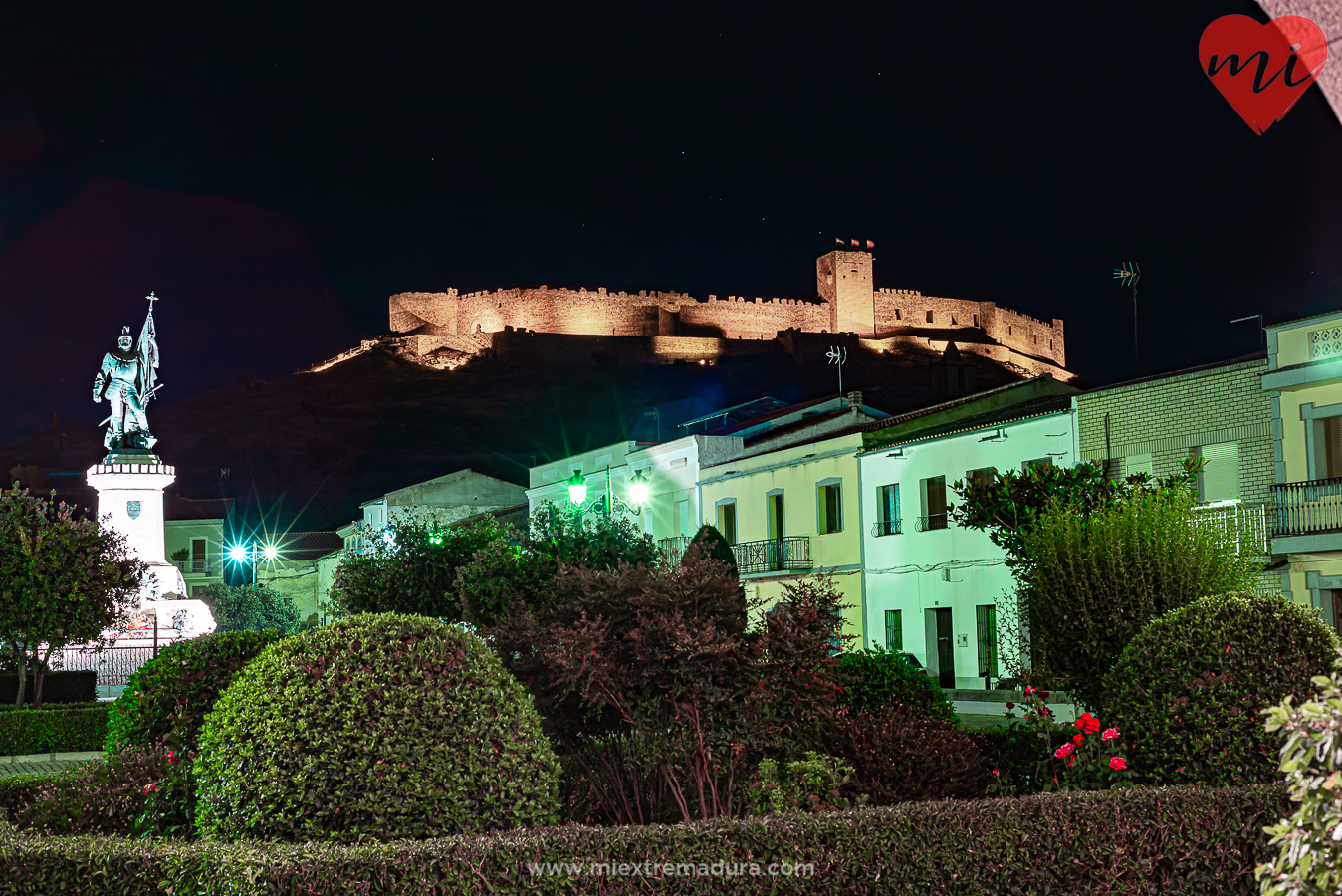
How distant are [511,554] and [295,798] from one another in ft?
29.3

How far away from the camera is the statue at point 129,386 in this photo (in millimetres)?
35625

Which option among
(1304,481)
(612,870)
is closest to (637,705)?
(612,870)

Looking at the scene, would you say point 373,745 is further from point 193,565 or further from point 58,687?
point 193,565

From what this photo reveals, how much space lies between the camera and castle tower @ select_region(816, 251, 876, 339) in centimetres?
11969

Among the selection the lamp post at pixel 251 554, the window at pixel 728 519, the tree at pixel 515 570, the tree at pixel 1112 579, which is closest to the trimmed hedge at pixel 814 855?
the tree at pixel 1112 579

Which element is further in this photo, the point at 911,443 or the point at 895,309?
the point at 895,309

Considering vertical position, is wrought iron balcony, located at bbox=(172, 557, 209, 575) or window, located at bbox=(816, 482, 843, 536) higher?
window, located at bbox=(816, 482, 843, 536)

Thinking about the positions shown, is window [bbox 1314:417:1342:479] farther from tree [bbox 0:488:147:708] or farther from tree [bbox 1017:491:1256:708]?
tree [bbox 0:488:147:708]

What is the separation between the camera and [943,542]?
28594 mm

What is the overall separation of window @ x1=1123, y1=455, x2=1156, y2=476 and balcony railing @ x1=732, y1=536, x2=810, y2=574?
1035 centimetres

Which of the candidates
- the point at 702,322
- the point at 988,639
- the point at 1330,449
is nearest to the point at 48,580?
the point at 988,639

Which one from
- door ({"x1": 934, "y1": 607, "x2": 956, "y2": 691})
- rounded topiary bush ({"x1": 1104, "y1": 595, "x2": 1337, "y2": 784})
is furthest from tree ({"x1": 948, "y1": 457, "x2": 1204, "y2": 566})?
door ({"x1": 934, "y1": 607, "x2": 956, "y2": 691})

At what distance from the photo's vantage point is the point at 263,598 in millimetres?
57844

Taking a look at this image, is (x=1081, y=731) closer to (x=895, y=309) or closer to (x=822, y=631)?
(x=822, y=631)
